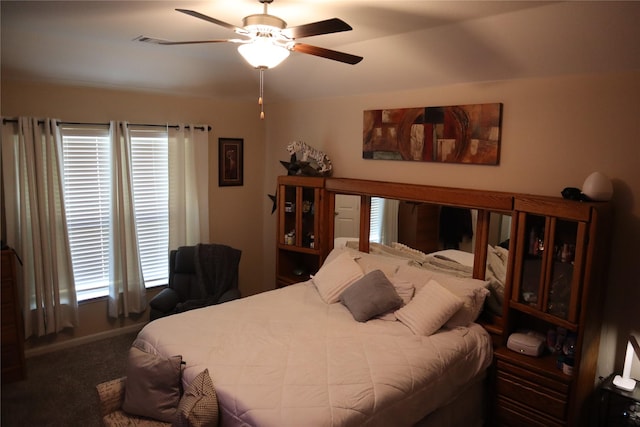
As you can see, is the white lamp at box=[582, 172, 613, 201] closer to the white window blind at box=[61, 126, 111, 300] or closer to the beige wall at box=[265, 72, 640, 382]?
the beige wall at box=[265, 72, 640, 382]

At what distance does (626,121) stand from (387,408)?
2.13 m

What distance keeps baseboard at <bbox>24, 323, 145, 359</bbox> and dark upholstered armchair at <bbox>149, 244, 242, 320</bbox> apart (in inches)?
23.0

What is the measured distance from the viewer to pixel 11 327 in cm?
331

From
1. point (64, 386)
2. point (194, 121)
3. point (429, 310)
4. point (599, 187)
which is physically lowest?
point (64, 386)

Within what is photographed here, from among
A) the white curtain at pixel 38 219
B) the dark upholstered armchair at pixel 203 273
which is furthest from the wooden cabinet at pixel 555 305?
the white curtain at pixel 38 219

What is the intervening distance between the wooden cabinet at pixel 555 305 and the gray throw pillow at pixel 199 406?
186 cm

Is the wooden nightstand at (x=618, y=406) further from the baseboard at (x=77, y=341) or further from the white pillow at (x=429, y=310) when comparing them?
the baseboard at (x=77, y=341)

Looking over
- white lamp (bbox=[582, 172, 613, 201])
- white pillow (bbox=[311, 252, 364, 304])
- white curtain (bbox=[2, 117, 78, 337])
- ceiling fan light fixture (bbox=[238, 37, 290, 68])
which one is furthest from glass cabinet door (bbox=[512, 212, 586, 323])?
white curtain (bbox=[2, 117, 78, 337])

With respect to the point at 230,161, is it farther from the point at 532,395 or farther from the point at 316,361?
the point at 532,395

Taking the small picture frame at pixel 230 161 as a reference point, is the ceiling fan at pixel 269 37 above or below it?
above

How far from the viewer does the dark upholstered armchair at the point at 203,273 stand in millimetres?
4082

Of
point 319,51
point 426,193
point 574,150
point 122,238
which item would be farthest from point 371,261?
point 122,238

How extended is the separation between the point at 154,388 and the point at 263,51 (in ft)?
5.95

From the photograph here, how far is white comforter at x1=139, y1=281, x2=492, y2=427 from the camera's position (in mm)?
2096
